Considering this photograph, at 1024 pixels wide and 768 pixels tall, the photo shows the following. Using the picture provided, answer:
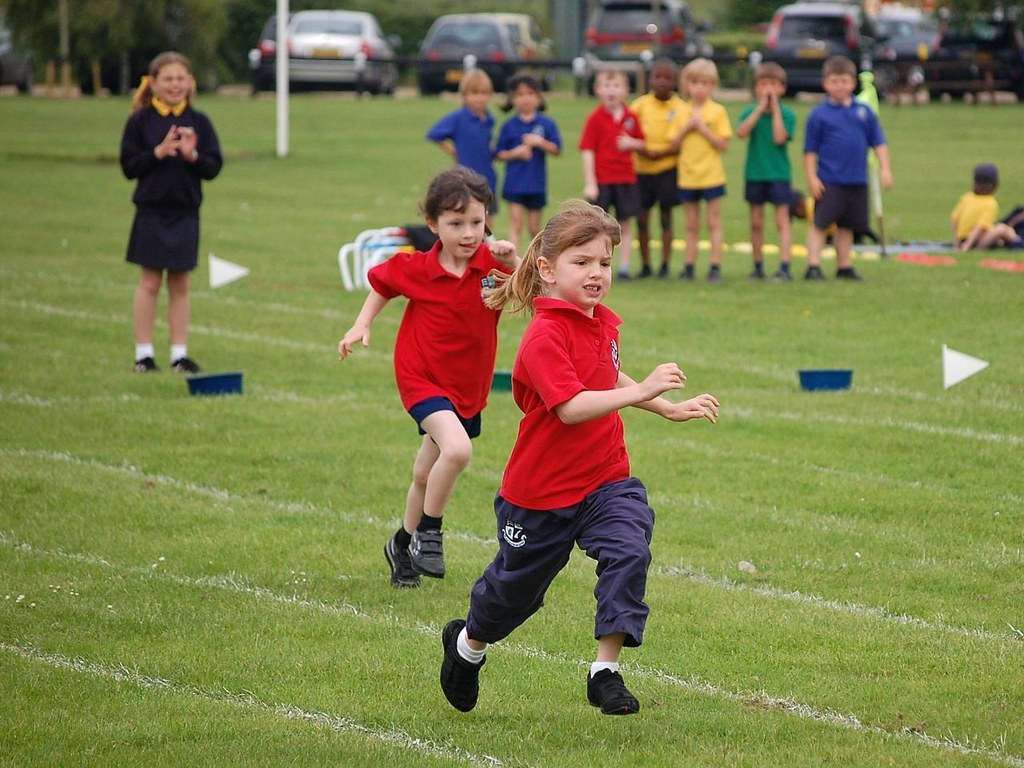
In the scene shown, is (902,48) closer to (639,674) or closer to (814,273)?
(814,273)

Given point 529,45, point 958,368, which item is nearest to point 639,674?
point 958,368

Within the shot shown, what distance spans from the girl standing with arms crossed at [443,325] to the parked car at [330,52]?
1256 inches

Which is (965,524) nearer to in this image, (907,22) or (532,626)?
(532,626)

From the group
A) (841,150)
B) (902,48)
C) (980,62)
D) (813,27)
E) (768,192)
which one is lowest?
(768,192)

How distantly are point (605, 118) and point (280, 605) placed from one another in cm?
924

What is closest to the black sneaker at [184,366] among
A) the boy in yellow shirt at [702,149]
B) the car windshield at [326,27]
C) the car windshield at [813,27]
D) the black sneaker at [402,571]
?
the black sneaker at [402,571]

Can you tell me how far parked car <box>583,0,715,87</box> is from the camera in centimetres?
3638

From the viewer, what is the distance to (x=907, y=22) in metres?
44.8

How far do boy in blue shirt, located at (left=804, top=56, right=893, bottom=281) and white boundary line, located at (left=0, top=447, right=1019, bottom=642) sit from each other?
25.7 ft

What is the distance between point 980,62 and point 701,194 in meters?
A: 25.6

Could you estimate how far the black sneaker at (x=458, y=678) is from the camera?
4.82 m

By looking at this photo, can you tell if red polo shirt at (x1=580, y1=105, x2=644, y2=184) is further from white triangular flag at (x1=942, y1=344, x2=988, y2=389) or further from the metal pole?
the metal pole

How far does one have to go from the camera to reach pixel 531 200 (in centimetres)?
1467

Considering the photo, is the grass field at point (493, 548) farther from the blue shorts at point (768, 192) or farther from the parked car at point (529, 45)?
the parked car at point (529, 45)
